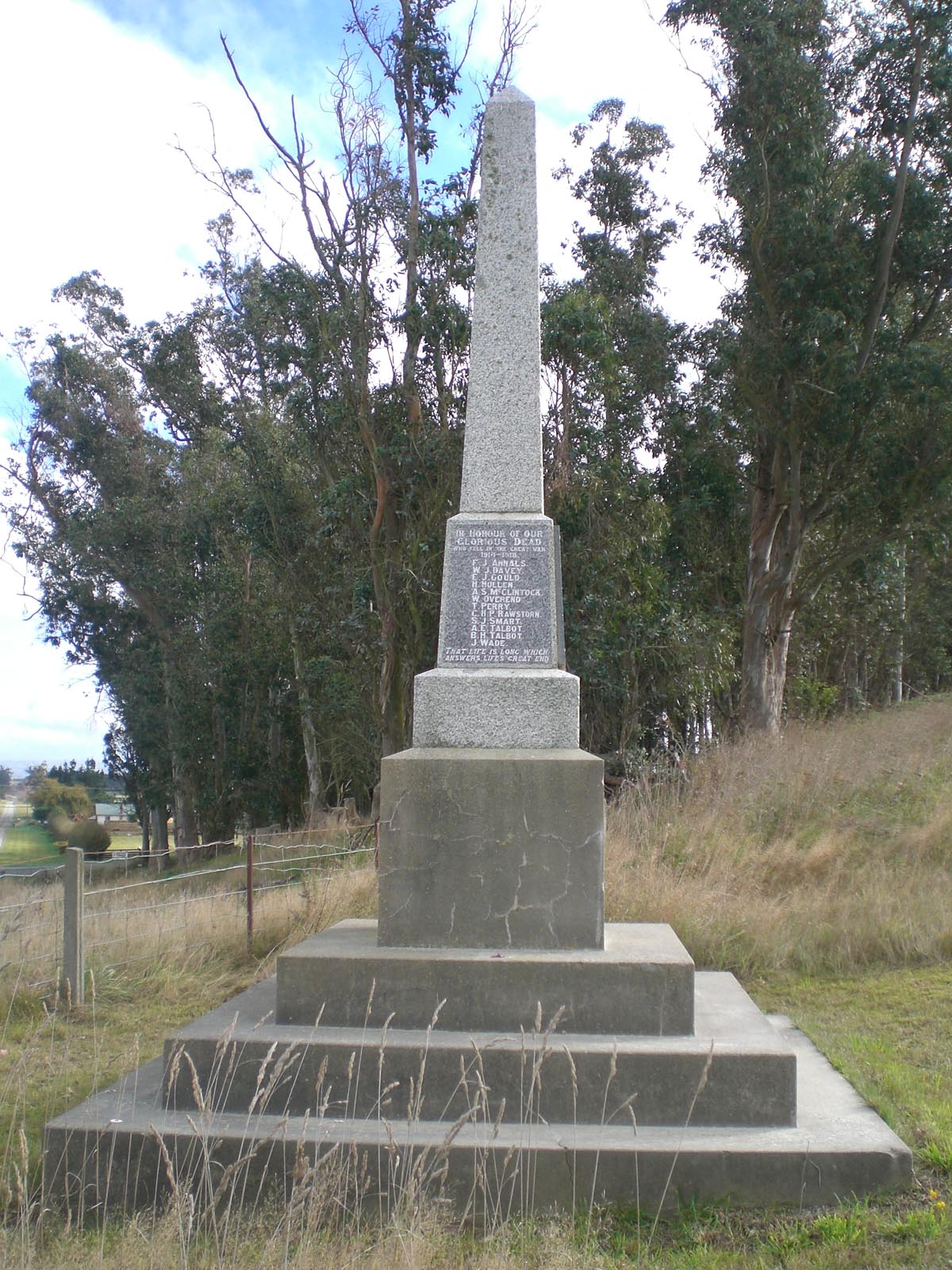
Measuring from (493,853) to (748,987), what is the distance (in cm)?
309

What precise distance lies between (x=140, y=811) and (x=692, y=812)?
2640 centimetres

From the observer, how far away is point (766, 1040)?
14.2 feet

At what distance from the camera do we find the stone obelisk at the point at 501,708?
4715 mm

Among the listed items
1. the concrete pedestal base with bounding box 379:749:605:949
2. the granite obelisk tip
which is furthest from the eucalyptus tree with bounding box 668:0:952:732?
the concrete pedestal base with bounding box 379:749:605:949

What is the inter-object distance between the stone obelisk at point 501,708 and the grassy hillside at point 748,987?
1.27 metres

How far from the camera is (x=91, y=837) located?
15.6 metres

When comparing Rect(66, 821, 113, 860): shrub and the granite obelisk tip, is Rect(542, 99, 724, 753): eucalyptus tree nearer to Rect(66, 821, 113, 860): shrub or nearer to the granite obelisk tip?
Rect(66, 821, 113, 860): shrub

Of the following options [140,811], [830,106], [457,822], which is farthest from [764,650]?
[140,811]

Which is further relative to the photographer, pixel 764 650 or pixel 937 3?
pixel 764 650

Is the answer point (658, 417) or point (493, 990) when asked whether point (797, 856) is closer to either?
point (493, 990)

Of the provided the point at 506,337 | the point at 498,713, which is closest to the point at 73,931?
the point at 498,713

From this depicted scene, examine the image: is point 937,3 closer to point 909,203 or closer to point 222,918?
point 909,203

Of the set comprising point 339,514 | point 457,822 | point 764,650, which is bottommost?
point 457,822

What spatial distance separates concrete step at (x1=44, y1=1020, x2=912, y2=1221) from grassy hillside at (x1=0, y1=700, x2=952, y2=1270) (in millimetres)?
96
